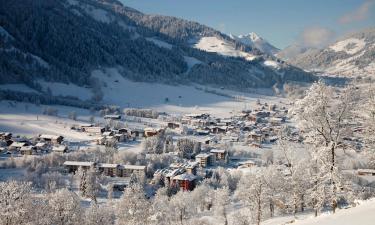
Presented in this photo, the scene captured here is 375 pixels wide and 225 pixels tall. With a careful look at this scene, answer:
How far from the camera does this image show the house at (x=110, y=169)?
257ft

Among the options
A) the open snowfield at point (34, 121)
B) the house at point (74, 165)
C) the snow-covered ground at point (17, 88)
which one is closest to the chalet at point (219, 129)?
the open snowfield at point (34, 121)

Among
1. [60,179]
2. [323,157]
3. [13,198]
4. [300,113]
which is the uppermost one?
[300,113]

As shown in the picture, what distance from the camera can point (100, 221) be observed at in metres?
39.5

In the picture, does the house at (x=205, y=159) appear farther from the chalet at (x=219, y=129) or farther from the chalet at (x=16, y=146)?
the chalet at (x=16, y=146)

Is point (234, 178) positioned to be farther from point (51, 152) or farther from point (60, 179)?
point (51, 152)

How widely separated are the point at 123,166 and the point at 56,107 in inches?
3063

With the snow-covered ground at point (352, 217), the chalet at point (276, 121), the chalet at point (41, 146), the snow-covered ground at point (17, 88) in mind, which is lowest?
the chalet at point (41, 146)

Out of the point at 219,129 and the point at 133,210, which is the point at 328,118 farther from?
the point at 219,129

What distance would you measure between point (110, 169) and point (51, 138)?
30916 mm

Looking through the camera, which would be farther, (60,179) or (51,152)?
(51,152)

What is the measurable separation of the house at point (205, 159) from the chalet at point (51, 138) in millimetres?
33921

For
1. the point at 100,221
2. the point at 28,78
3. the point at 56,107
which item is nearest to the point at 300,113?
the point at 100,221

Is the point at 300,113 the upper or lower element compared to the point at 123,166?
upper

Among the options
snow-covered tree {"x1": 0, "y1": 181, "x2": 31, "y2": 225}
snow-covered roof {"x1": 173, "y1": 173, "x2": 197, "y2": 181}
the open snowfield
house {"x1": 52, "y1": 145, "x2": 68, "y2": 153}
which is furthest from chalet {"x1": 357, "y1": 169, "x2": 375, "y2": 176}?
the open snowfield
